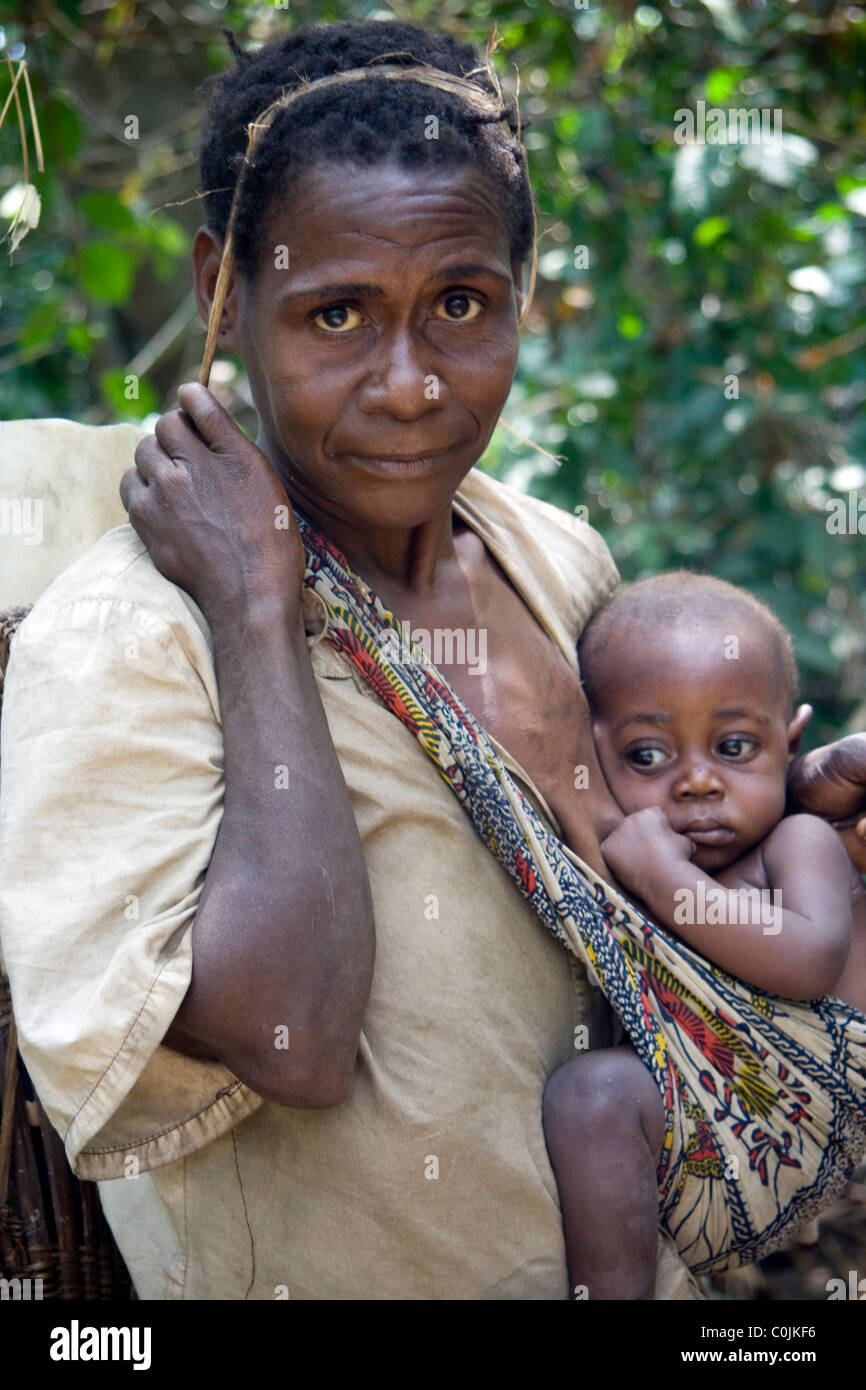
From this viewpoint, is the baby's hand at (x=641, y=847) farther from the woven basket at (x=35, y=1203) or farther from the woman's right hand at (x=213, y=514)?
the woven basket at (x=35, y=1203)

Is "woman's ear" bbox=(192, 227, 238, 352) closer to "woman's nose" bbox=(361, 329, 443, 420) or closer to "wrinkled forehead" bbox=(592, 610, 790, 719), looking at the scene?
"woman's nose" bbox=(361, 329, 443, 420)

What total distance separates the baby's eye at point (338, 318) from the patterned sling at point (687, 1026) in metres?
0.24

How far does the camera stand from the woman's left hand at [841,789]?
2.03 meters

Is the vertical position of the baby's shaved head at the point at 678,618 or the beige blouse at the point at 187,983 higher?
the baby's shaved head at the point at 678,618

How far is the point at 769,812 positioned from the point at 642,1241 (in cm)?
66

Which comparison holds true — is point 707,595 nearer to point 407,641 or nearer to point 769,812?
point 769,812

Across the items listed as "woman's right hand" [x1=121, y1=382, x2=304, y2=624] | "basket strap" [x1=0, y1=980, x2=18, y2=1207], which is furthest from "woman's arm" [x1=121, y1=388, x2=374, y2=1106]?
"basket strap" [x1=0, y1=980, x2=18, y2=1207]

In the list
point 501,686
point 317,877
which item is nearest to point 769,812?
point 501,686

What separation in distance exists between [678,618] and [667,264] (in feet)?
7.74

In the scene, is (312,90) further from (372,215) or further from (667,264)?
(667,264)

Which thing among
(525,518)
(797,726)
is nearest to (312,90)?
(525,518)

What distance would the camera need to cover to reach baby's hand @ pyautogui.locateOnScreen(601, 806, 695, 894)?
6.29ft

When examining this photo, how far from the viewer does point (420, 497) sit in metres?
1.74

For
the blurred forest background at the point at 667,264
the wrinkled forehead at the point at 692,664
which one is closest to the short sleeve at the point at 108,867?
the wrinkled forehead at the point at 692,664
